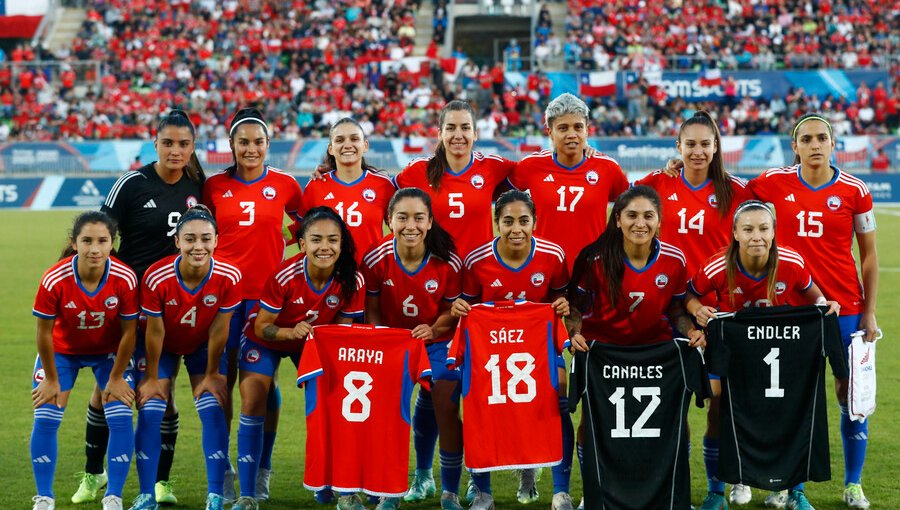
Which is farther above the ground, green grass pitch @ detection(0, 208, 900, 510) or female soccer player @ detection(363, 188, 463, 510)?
female soccer player @ detection(363, 188, 463, 510)

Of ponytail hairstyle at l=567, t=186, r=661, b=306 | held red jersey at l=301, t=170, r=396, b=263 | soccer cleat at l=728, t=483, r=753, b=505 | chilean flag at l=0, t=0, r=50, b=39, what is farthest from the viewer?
chilean flag at l=0, t=0, r=50, b=39

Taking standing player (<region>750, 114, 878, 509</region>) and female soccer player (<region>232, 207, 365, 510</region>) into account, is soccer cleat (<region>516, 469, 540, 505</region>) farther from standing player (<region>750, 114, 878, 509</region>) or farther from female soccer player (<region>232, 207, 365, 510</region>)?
standing player (<region>750, 114, 878, 509</region>)

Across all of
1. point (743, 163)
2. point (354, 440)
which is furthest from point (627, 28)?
point (354, 440)

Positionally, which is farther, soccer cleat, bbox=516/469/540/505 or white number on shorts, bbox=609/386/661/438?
soccer cleat, bbox=516/469/540/505

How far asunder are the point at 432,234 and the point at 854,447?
2.73 meters

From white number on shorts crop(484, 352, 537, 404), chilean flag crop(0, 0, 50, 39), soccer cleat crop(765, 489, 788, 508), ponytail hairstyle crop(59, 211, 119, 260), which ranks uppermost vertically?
chilean flag crop(0, 0, 50, 39)

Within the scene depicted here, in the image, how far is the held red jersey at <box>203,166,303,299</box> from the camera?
21.6 feet

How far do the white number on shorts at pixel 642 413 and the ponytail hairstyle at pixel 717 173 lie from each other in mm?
1323

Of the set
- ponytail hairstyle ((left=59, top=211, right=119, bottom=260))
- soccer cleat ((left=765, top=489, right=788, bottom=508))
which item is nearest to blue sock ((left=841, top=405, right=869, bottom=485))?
soccer cleat ((left=765, top=489, right=788, bottom=508))

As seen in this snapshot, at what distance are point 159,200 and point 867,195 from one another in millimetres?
4192

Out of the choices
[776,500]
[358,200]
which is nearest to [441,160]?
[358,200]

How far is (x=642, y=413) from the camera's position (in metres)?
5.68

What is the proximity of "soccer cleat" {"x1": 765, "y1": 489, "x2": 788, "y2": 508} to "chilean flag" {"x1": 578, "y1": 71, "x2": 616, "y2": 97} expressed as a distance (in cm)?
2762

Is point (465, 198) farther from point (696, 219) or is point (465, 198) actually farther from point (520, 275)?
point (696, 219)
